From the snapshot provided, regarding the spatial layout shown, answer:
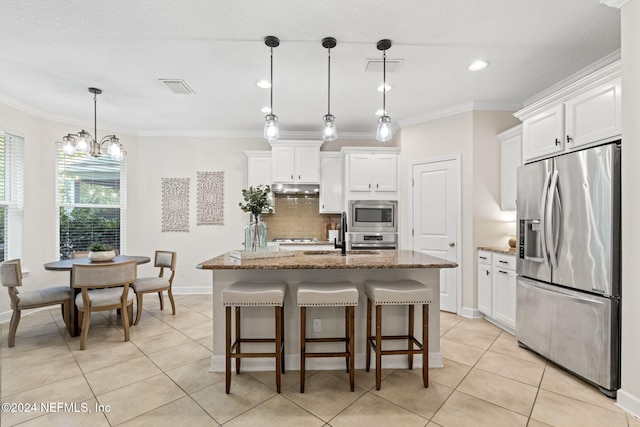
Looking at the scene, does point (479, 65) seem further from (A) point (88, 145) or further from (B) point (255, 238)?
(A) point (88, 145)

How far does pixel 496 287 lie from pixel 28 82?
5724 mm

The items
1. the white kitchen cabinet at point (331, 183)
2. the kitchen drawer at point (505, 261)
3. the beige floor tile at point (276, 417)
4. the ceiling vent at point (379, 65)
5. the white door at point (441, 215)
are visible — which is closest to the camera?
the beige floor tile at point (276, 417)

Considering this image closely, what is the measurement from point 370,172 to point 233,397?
340cm

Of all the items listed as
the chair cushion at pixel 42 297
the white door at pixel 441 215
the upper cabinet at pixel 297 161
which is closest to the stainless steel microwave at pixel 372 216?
the white door at pixel 441 215

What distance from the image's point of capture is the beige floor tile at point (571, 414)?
5.97 ft

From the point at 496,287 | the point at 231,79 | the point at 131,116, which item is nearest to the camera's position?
the point at 231,79

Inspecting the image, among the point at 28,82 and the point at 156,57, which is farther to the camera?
the point at 28,82

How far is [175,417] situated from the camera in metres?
1.87

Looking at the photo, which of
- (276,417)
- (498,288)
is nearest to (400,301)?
(276,417)

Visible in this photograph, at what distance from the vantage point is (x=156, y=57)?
2.71 meters

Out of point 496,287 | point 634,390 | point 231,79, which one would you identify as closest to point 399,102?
point 231,79

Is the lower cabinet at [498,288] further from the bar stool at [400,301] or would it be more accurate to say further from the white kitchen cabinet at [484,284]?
the bar stool at [400,301]

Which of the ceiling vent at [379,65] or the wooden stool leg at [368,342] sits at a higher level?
the ceiling vent at [379,65]

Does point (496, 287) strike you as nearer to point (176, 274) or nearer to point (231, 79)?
point (231, 79)
